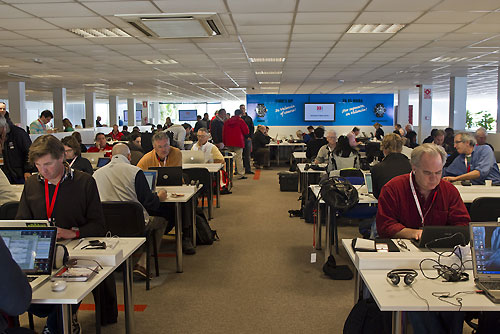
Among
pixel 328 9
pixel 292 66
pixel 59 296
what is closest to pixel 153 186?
pixel 59 296

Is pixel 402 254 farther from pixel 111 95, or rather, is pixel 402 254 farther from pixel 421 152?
pixel 111 95

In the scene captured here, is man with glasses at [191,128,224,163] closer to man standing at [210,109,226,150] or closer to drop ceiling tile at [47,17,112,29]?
drop ceiling tile at [47,17,112,29]

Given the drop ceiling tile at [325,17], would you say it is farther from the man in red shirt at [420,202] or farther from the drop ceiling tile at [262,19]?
the man in red shirt at [420,202]

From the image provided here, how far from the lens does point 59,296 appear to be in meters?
2.21

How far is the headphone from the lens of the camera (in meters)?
2.35

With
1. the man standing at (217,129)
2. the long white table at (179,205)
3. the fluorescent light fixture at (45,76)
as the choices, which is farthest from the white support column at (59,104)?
the long white table at (179,205)

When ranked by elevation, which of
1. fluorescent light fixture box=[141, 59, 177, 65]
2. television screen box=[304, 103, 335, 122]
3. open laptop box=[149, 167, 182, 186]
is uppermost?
fluorescent light fixture box=[141, 59, 177, 65]

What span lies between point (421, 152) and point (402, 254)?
2.64ft

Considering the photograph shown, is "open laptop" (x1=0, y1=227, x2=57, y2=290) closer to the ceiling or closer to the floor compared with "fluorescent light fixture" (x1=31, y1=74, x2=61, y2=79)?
closer to the floor

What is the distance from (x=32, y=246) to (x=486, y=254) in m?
2.33

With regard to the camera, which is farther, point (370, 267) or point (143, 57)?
point (143, 57)

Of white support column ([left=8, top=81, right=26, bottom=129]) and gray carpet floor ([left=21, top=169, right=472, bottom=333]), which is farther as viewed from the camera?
white support column ([left=8, top=81, right=26, bottom=129])

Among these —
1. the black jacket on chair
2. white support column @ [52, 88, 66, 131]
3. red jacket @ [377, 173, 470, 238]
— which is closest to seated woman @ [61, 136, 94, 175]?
the black jacket on chair

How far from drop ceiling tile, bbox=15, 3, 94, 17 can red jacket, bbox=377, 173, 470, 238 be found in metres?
4.26
